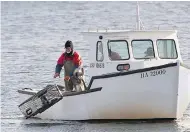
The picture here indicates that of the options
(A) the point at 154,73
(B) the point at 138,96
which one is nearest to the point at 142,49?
(A) the point at 154,73

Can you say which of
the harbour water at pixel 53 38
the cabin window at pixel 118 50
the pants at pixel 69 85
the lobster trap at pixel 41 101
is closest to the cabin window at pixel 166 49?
the cabin window at pixel 118 50

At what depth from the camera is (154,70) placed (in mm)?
21469

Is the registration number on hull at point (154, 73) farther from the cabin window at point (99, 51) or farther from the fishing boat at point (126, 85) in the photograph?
the cabin window at point (99, 51)

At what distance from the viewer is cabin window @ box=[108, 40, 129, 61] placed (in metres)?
22.9

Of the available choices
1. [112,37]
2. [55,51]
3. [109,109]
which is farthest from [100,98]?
[55,51]

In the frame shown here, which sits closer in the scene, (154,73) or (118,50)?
(154,73)

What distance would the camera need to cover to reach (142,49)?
22.9 m

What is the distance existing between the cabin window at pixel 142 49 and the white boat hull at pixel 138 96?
51.9 inches

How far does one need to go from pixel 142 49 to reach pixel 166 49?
27.0 inches

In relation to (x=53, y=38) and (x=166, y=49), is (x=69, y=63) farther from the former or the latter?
(x=53, y=38)

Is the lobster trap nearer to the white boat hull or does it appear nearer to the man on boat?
the white boat hull

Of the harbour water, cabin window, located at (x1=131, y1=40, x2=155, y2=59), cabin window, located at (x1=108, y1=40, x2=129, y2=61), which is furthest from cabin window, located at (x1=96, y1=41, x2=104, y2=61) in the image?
the harbour water

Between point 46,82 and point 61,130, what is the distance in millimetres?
9790

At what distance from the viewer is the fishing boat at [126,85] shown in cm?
2162
